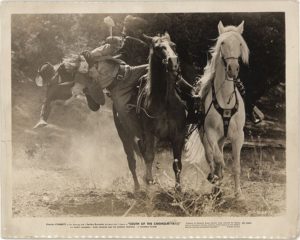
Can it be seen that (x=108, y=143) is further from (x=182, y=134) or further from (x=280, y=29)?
(x=280, y=29)

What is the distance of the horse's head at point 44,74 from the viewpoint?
240 centimetres

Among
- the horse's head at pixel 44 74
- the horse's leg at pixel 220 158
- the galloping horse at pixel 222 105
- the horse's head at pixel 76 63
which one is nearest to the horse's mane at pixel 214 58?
the galloping horse at pixel 222 105

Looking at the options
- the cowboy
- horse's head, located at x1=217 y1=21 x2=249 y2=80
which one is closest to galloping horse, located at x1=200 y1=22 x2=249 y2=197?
horse's head, located at x1=217 y1=21 x2=249 y2=80

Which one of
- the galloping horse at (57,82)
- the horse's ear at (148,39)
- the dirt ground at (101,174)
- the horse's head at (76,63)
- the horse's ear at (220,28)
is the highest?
the horse's ear at (220,28)

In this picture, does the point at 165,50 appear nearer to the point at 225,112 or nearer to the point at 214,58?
the point at 214,58

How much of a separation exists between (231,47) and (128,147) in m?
0.68

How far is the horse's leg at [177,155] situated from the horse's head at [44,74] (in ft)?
2.19

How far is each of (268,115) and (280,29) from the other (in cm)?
42

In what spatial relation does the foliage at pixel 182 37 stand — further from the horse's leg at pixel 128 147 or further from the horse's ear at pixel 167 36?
the horse's leg at pixel 128 147

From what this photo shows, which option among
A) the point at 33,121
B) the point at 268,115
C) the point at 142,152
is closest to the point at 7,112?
the point at 33,121

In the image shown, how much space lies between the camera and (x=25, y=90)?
240cm

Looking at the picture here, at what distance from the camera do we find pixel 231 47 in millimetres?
2352

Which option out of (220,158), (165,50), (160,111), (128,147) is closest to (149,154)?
(128,147)

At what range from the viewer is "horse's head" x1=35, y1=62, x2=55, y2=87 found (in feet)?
7.88
